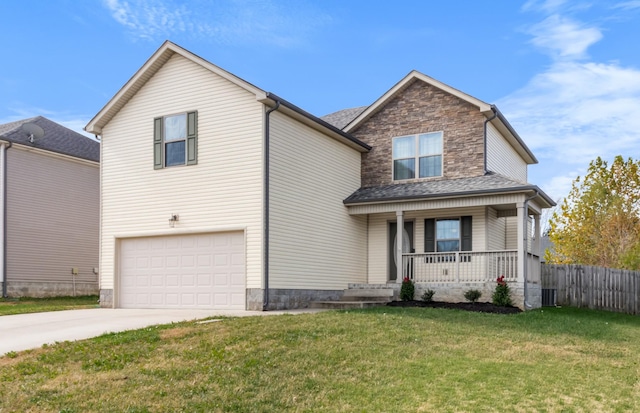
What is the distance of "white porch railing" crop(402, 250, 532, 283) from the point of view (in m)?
17.9

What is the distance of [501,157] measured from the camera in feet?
69.8

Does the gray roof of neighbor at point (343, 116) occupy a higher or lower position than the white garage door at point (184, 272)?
higher

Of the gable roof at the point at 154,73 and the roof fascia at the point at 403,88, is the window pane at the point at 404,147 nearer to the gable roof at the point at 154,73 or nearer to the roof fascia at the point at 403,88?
the roof fascia at the point at 403,88

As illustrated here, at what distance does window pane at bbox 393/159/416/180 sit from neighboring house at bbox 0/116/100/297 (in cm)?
1386

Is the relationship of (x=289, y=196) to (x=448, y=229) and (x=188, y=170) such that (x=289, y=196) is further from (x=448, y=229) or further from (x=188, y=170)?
(x=448, y=229)

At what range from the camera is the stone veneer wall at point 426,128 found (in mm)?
19469

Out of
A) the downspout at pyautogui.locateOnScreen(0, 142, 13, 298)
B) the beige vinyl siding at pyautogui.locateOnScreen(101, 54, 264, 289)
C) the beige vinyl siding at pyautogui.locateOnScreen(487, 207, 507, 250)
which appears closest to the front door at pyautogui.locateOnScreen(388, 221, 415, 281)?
the beige vinyl siding at pyautogui.locateOnScreen(487, 207, 507, 250)

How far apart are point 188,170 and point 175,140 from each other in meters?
1.03

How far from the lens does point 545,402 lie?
7.96 meters

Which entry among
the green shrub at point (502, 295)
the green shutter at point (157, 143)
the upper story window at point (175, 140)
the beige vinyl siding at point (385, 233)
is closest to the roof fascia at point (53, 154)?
the green shutter at point (157, 143)

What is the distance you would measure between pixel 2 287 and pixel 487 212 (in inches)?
682

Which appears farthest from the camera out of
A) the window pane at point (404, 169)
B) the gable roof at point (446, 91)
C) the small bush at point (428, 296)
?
the window pane at point (404, 169)

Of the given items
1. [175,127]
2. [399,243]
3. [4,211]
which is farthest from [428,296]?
[4,211]

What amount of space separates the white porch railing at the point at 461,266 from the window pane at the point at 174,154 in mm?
7023
